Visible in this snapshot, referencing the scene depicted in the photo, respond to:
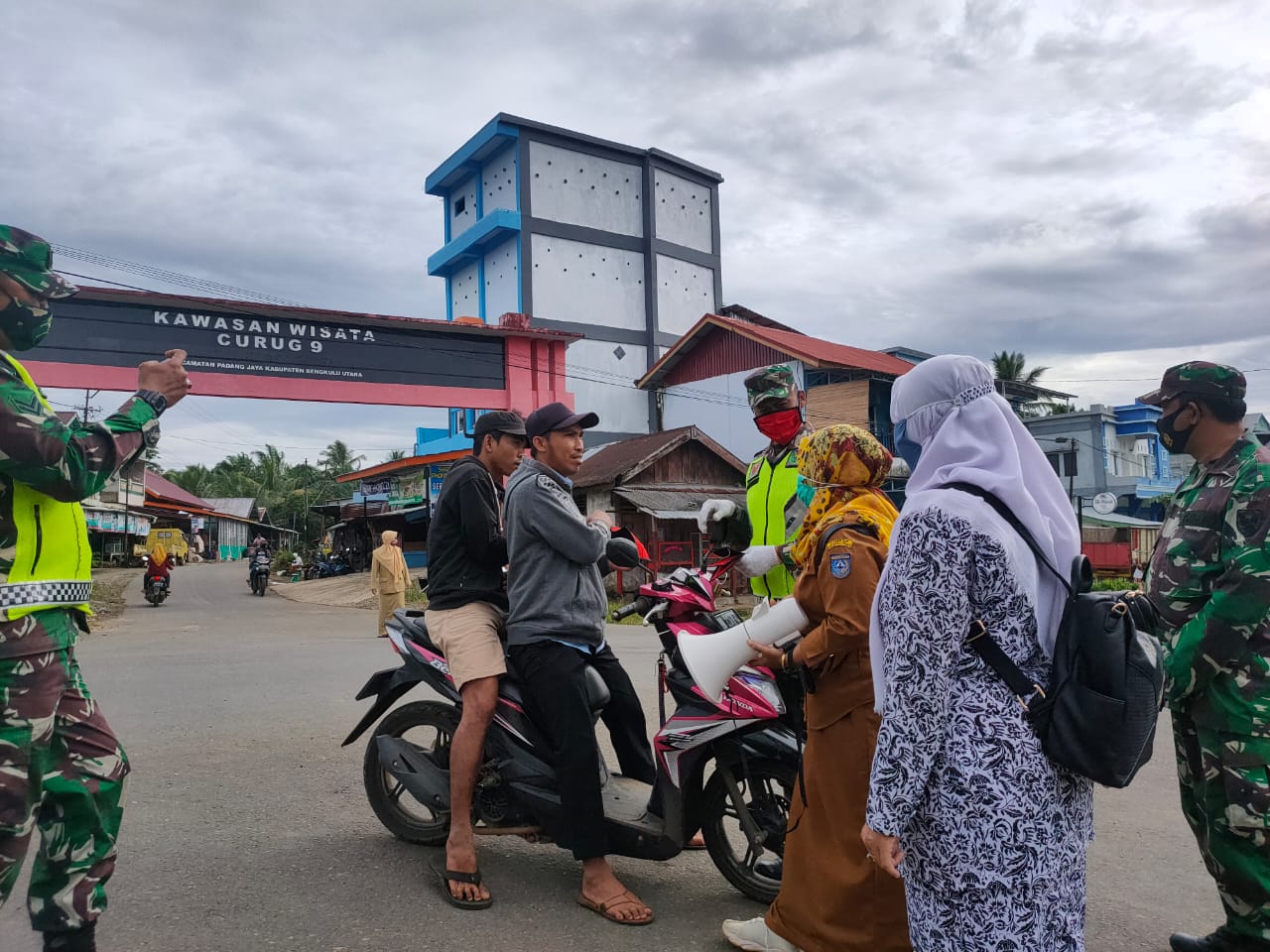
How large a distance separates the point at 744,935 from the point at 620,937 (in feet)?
1.50

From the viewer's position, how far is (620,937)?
3.21 meters

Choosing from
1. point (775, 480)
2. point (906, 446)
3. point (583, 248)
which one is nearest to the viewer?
point (906, 446)

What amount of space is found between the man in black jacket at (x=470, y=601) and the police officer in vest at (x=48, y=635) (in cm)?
127

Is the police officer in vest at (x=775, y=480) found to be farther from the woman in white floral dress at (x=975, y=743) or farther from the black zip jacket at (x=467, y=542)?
the woman in white floral dress at (x=975, y=743)

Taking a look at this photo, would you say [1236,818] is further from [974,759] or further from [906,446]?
[906,446]

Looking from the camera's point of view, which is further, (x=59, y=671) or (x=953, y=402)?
(x=59, y=671)

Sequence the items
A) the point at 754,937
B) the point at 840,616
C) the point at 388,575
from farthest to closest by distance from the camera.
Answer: the point at 388,575, the point at 754,937, the point at 840,616

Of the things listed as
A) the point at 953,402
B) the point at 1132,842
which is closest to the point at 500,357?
the point at 1132,842

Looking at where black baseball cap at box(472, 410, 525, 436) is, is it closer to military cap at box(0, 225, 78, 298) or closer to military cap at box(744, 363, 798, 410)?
military cap at box(744, 363, 798, 410)

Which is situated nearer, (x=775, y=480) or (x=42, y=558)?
(x=42, y=558)

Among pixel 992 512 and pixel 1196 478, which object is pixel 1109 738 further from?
pixel 1196 478

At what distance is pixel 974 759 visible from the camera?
1844 mm

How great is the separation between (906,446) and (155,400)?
2129 mm

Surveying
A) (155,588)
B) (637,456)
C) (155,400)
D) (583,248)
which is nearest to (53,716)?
(155,400)
